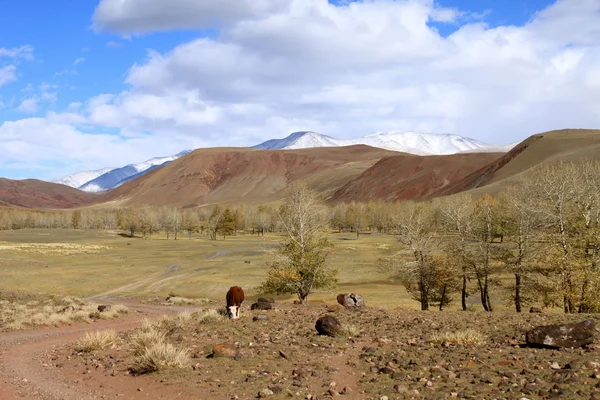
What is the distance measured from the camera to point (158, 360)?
48.4ft

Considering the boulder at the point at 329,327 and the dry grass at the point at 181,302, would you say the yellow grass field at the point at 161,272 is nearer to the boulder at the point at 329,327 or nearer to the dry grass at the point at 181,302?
the dry grass at the point at 181,302

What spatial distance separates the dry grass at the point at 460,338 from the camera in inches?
610

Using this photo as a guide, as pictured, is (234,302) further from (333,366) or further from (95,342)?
(333,366)

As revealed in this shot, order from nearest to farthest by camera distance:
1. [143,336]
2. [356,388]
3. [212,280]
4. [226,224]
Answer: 1. [356,388]
2. [143,336]
3. [212,280]
4. [226,224]

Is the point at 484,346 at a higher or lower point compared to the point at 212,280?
higher

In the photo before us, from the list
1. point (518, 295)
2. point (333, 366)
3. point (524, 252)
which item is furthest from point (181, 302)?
point (333, 366)

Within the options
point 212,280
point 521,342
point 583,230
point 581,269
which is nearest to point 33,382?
point 521,342

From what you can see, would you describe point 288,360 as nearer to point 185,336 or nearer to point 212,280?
point 185,336

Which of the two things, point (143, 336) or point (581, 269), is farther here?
point (581, 269)

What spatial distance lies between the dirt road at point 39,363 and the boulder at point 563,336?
1212 cm

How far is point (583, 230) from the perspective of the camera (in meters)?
35.2

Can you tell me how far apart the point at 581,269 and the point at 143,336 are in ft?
90.0

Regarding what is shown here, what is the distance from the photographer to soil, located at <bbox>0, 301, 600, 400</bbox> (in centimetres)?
1164

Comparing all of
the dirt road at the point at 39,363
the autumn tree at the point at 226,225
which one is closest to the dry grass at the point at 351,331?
the dirt road at the point at 39,363
